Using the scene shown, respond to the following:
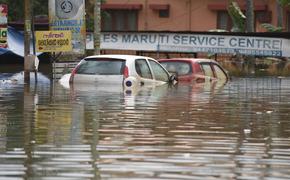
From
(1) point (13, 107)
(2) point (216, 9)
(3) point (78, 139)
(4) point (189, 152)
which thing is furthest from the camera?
(2) point (216, 9)

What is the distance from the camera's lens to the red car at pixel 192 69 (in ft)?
79.2

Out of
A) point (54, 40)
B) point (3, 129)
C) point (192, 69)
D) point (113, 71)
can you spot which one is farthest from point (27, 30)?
point (3, 129)

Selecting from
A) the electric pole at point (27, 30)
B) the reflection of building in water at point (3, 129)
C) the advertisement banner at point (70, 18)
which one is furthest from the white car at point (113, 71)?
the reflection of building in water at point (3, 129)

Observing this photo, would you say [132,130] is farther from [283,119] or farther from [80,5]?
[80,5]

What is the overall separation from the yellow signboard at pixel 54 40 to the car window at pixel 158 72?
4.49 meters

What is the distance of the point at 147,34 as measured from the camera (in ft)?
109

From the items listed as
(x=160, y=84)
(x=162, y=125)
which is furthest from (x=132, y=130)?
(x=160, y=84)

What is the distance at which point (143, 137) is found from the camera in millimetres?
10922

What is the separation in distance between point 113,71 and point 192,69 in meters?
4.09

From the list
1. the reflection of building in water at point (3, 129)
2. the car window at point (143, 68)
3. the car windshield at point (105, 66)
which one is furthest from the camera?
the car window at point (143, 68)

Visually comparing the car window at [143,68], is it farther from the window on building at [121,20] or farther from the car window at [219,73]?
the window on building at [121,20]

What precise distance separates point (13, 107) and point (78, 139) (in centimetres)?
516

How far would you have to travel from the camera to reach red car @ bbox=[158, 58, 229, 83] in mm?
24125

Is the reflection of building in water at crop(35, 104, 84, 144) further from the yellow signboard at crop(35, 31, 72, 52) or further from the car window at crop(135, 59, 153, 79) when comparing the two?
the yellow signboard at crop(35, 31, 72, 52)
